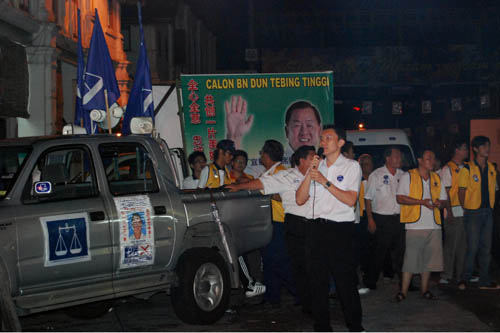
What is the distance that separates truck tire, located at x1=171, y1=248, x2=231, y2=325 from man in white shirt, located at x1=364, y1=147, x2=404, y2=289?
2.96 metres

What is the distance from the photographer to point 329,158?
25.2 ft

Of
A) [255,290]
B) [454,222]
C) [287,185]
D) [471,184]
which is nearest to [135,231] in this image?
[287,185]

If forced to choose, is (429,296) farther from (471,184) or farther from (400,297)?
(471,184)

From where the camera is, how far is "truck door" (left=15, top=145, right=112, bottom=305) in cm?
716

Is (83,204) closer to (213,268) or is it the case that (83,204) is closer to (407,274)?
(213,268)

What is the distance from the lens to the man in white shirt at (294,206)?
884cm

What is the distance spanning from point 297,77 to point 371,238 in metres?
3.60

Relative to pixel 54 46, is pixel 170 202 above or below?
below

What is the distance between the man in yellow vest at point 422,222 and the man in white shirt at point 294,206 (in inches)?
62.9

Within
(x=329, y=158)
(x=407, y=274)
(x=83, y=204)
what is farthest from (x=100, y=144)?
(x=407, y=274)

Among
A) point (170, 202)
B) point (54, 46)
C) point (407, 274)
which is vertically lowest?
point (407, 274)

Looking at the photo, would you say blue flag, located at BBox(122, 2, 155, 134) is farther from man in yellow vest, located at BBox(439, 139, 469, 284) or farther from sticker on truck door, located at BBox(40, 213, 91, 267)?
sticker on truck door, located at BBox(40, 213, 91, 267)

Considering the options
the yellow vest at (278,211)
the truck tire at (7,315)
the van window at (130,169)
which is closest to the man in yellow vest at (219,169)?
the yellow vest at (278,211)

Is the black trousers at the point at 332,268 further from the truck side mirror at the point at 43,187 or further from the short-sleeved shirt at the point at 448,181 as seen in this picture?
the short-sleeved shirt at the point at 448,181
